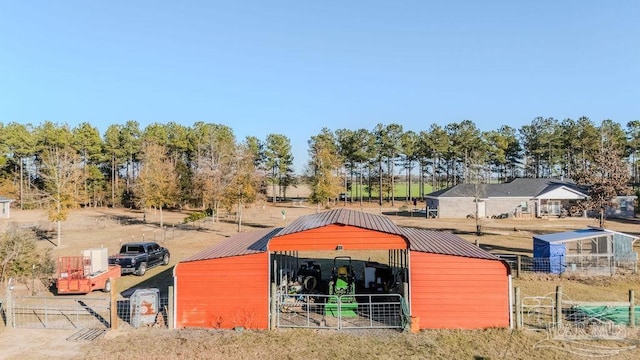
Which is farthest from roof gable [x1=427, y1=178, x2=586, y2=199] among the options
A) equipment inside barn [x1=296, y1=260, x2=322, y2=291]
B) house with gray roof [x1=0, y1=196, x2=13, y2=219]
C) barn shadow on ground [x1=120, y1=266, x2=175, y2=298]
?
house with gray roof [x1=0, y1=196, x2=13, y2=219]

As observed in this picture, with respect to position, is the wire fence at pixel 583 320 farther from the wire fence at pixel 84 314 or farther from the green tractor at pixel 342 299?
the wire fence at pixel 84 314

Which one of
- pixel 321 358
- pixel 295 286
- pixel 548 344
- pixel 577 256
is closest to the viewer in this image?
pixel 321 358

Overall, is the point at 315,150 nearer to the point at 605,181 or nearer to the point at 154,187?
the point at 154,187

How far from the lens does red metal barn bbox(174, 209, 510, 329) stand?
13.5m

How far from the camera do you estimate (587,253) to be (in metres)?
22.4

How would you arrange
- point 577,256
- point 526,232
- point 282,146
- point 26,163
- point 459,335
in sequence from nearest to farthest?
point 459,335, point 577,256, point 526,232, point 26,163, point 282,146

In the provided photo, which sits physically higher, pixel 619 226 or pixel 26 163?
pixel 26 163

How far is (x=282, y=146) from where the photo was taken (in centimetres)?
8012

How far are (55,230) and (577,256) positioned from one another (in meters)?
43.2

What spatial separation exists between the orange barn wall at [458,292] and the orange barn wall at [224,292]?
17.0 ft

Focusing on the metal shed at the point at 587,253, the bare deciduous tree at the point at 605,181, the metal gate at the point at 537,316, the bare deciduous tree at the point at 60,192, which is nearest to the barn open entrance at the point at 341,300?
the metal gate at the point at 537,316

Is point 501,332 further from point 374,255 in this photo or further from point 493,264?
point 374,255

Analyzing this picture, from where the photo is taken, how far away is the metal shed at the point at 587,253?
2197cm

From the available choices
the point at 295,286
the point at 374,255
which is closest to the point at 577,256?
the point at 374,255
